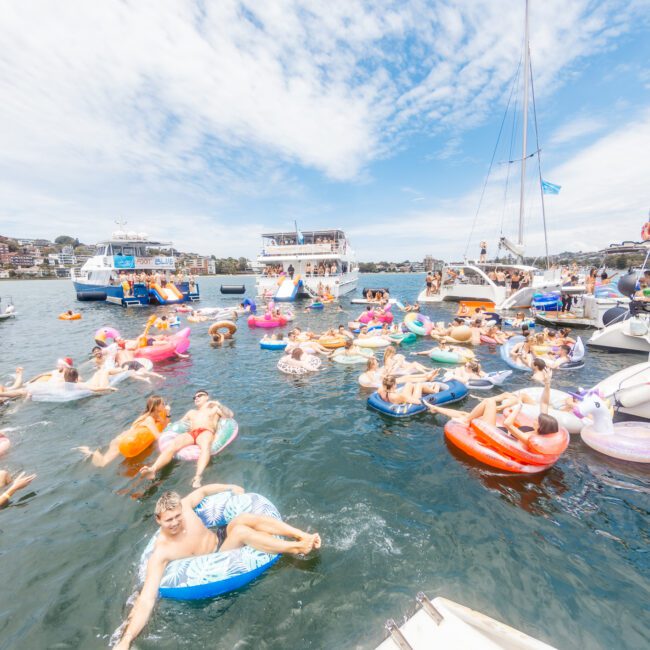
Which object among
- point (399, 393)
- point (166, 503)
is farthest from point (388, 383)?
point (166, 503)

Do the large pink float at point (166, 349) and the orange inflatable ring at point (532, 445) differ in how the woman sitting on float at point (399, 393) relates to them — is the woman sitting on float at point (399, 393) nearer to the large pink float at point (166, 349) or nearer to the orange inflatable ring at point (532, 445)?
the orange inflatable ring at point (532, 445)

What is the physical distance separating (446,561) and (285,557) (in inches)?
83.1

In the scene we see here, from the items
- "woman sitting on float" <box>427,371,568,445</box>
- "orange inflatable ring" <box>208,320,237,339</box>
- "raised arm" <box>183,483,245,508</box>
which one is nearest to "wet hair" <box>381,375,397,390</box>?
"woman sitting on float" <box>427,371,568,445</box>

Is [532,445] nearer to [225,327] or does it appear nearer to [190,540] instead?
[190,540]

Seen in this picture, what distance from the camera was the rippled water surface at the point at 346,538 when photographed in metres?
3.66

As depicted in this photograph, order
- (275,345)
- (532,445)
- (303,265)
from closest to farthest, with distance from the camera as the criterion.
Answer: (532,445) < (275,345) < (303,265)

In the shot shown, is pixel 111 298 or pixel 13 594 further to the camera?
pixel 111 298

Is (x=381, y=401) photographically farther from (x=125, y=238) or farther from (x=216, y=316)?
(x=125, y=238)

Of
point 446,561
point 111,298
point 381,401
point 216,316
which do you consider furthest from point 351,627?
point 111,298

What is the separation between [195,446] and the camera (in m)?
6.68

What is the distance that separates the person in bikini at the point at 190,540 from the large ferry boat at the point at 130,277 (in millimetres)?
33530

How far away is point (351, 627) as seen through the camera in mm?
3613

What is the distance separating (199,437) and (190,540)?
9.53 ft

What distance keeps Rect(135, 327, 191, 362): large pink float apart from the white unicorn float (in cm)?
1362
